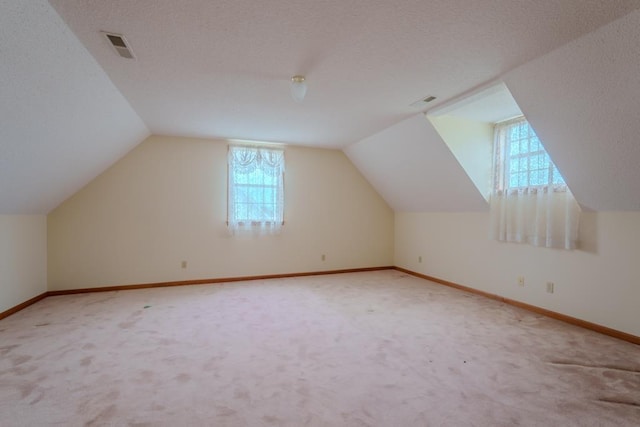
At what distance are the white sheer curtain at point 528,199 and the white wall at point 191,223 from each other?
242 centimetres

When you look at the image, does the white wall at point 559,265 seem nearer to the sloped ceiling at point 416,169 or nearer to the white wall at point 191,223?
the sloped ceiling at point 416,169

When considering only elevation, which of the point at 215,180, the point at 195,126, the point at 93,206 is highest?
the point at 195,126

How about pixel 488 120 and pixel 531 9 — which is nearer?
pixel 531 9

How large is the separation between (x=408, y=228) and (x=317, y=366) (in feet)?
12.9

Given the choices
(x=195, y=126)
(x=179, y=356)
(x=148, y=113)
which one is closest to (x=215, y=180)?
(x=195, y=126)

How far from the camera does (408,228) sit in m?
5.71

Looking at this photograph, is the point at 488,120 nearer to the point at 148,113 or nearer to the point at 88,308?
the point at 148,113

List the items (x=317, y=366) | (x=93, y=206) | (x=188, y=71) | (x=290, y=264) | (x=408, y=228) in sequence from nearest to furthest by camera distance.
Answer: (x=317, y=366)
(x=188, y=71)
(x=93, y=206)
(x=290, y=264)
(x=408, y=228)

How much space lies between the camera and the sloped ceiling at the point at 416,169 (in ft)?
12.9

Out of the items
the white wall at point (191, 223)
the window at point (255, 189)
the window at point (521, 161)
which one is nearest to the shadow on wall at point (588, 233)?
the window at point (521, 161)

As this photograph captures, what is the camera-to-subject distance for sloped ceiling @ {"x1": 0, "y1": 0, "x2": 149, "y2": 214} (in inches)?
69.9

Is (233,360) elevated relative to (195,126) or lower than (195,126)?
lower

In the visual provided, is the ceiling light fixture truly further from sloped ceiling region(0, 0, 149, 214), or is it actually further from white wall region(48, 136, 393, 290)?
white wall region(48, 136, 393, 290)

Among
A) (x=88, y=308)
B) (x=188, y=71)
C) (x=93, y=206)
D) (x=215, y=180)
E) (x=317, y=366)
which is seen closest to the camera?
(x=317, y=366)
